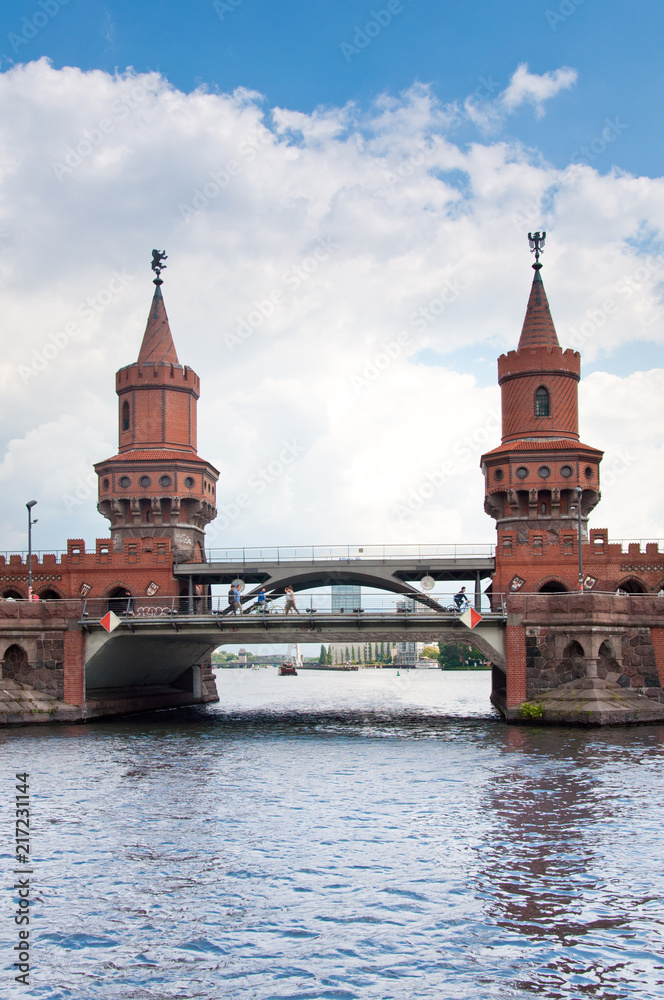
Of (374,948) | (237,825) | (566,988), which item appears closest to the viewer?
(566,988)

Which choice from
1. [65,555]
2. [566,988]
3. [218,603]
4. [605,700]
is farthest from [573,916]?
[65,555]

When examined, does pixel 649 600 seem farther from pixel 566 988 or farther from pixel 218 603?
pixel 566 988

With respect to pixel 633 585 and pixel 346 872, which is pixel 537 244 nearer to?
pixel 633 585

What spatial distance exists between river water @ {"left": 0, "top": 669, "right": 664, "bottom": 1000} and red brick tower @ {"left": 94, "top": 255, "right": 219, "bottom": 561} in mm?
24895

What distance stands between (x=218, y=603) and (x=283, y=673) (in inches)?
5663

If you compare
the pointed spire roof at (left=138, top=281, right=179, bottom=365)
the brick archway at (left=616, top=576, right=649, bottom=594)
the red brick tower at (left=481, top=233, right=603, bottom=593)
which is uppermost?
the pointed spire roof at (left=138, top=281, right=179, bottom=365)

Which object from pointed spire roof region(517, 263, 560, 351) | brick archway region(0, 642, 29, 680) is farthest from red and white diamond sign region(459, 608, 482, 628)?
pointed spire roof region(517, 263, 560, 351)

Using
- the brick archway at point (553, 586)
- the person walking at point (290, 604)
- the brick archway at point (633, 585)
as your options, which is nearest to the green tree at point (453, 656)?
the brick archway at point (633, 585)

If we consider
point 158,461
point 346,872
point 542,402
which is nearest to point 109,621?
point 158,461

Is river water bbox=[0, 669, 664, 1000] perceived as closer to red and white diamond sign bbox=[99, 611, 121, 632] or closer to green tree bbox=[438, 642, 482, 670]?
red and white diamond sign bbox=[99, 611, 121, 632]

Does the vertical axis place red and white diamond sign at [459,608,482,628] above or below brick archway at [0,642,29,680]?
above

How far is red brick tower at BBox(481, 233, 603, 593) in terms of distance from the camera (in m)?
54.3

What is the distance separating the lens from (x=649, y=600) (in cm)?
4656

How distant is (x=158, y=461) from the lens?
201 ft
